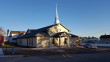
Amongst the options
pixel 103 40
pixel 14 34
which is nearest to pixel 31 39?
pixel 103 40

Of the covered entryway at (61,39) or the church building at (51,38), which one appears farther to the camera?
the covered entryway at (61,39)

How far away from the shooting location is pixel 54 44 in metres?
40.0

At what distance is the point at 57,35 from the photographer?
129 feet

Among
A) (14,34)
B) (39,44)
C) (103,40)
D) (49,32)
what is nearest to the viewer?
(39,44)

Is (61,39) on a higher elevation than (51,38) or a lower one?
lower

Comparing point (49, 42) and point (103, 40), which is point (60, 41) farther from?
point (103, 40)

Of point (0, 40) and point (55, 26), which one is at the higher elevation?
point (55, 26)

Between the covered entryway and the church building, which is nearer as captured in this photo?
the church building

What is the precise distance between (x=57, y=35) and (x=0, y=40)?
45.7 feet

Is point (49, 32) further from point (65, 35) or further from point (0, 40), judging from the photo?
point (0, 40)

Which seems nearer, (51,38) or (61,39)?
(51,38)

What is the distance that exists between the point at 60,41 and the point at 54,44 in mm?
1785

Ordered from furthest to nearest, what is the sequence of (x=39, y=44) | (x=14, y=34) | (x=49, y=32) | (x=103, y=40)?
(x=14, y=34) → (x=103, y=40) → (x=49, y=32) → (x=39, y=44)

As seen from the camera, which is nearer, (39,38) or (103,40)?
(39,38)
